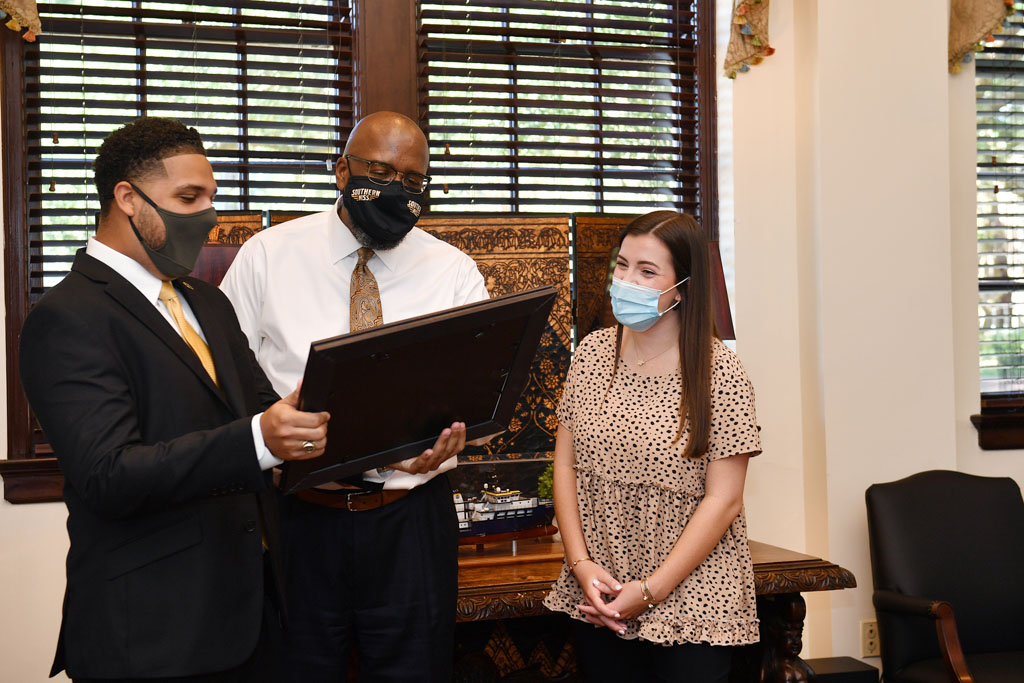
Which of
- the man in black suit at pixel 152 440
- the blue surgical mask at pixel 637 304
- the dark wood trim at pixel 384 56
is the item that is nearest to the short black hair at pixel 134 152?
the man in black suit at pixel 152 440

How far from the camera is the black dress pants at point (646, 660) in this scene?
1.91 meters

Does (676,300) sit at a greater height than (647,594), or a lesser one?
greater

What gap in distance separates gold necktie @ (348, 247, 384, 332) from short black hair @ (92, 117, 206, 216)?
60cm

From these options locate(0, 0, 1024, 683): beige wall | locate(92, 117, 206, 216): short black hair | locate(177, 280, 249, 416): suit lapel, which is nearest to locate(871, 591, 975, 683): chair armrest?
locate(0, 0, 1024, 683): beige wall

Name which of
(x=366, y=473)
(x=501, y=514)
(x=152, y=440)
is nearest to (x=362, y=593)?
(x=366, y=473)

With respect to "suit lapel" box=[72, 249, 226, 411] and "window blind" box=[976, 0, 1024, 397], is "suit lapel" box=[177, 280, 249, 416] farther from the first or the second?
"window blind" box=[976, 0, 1024, 397]

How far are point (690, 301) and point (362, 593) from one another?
100 cm

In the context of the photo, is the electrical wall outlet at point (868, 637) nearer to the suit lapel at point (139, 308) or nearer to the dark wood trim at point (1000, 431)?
→ the dark wood trim at point (1000, 431)

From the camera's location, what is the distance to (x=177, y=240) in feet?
5.26

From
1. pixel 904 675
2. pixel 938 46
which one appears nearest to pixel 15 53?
pixel 938 46

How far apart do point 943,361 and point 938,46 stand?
1.26m

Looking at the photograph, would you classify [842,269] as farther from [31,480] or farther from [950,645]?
[31,480]

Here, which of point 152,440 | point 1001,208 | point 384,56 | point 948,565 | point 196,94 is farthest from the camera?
point 1001,208

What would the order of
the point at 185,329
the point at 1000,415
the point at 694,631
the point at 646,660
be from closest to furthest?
the point at 185,329
the point at 694,631
the point at 646,660
the point at 1000,415
